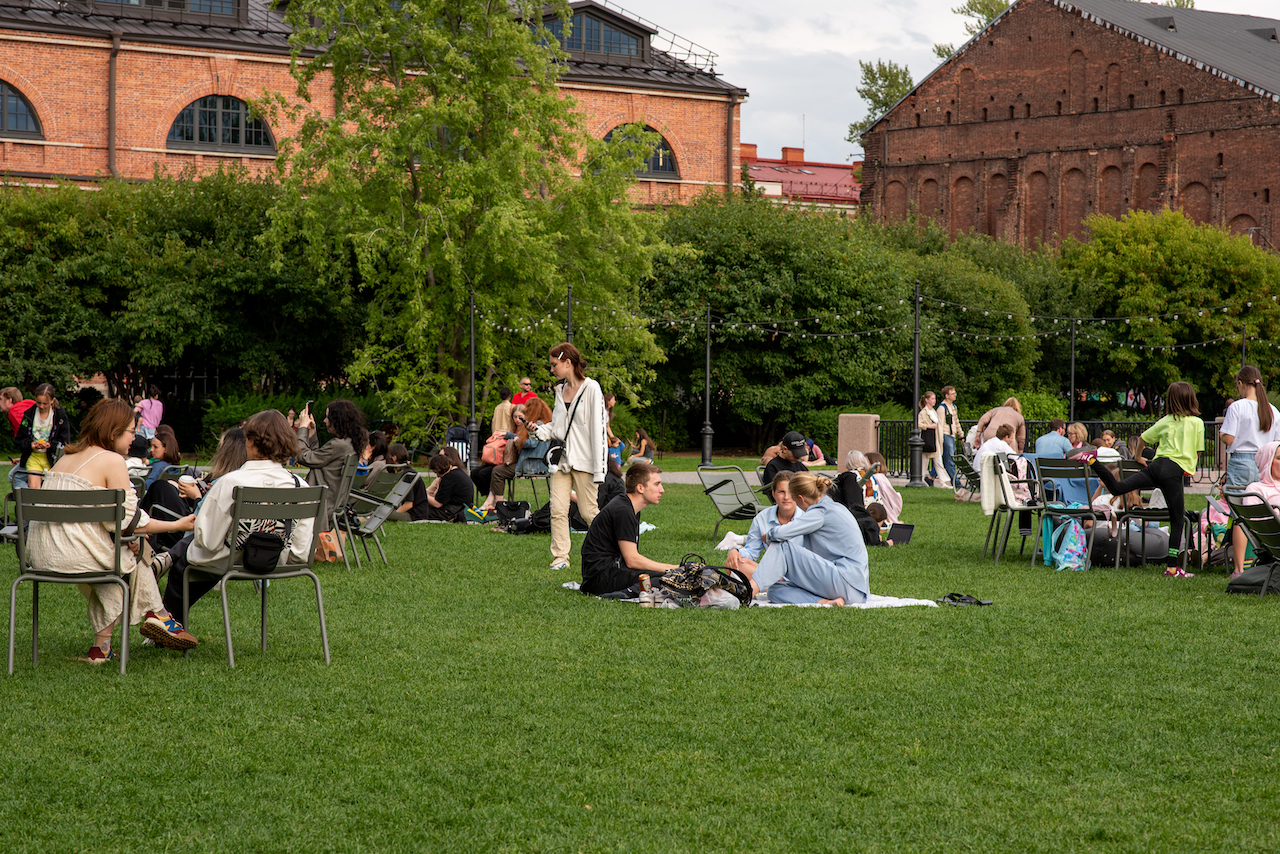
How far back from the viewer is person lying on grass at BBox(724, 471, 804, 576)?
31.0 ft

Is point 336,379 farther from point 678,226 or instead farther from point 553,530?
point 553,530

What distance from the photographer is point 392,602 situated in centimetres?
935

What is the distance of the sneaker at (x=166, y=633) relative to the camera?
6988 mm

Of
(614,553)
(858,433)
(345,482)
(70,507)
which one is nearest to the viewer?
(70,507)

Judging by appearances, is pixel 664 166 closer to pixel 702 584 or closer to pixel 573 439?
pixel 573 439

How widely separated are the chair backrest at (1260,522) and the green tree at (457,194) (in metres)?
17.8

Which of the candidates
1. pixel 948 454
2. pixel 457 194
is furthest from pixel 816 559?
pixel 457 194

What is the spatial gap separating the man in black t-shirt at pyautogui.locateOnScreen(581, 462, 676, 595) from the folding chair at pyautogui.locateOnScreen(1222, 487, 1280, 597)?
4.37 meters

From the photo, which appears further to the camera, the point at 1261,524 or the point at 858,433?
the point at 858,433

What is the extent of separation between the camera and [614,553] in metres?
9.56

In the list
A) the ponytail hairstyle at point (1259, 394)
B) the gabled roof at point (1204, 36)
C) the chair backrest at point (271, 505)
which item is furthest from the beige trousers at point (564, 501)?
the gabled roof at point (1204, 36)

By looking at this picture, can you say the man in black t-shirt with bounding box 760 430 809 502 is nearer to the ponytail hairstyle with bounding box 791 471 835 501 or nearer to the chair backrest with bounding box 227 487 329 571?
the ponytail hairstyle with bounding box 791 471 835 501

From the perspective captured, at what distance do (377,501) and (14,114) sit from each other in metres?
29.2

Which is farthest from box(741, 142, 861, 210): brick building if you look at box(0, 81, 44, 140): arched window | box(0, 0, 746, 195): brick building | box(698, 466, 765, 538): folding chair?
box(698, 466, 765, 538): folding chair
